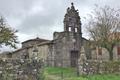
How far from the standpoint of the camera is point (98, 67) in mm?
26625

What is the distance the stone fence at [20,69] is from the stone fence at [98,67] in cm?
854

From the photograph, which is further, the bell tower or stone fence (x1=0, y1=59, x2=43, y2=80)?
the bell tower

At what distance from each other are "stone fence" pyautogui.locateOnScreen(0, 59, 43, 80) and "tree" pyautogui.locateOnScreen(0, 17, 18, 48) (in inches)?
493

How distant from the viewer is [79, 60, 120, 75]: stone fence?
84.1 feet

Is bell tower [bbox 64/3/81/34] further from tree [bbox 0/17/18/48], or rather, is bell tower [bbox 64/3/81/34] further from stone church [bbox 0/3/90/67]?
tree [bbox 0/17/18/48]

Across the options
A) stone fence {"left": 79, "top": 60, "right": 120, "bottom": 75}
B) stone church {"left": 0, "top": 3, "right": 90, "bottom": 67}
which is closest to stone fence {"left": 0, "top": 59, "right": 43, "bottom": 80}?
stone fence {"left": 79, "top": 60, "right": 120, "bottom": 75}

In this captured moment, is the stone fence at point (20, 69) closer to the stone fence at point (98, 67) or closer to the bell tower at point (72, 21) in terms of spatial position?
the stone fence at point (98, 67)

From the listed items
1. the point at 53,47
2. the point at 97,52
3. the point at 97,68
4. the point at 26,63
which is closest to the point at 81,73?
the point at 97,68

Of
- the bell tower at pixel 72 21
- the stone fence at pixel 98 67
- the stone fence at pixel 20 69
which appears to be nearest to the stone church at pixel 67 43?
the bell tower at pixel 72 21

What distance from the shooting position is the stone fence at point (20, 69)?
55.6 ft

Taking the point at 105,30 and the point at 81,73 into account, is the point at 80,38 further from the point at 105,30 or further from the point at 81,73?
the point at 81,73

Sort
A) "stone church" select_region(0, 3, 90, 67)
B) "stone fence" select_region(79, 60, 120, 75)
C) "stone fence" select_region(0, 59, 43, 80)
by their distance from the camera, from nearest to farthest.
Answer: "stone fence" select_region(0, 59, 43, 80) → "stone fence" select_region(79, 60, 120, 75) → "stone church" select_region(0, 3, 90, 67)

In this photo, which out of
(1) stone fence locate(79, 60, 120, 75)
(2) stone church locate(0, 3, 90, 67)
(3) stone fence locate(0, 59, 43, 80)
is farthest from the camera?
(2) stone church locate(0, 3, 90, 67)

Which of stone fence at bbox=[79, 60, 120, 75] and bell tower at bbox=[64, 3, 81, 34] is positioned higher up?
bell tower at bbox=[64, 3, 81, 34]
